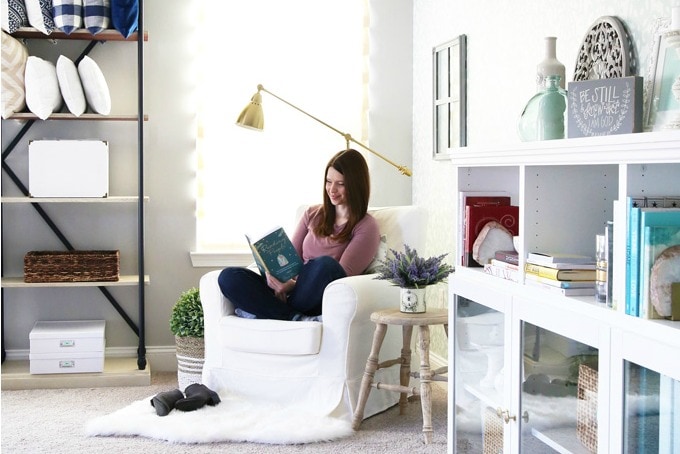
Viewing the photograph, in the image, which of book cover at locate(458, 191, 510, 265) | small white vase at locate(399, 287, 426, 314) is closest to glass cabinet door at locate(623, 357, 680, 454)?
book cover at locate(458, 191, 510, 265)

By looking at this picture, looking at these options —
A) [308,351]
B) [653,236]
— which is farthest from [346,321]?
[653,236]

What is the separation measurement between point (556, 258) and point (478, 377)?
600 millimetres

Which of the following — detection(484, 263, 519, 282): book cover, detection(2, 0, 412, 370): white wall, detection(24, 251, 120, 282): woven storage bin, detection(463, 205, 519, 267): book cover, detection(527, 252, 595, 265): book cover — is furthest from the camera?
detection(2, 0, 412, 370): white wall

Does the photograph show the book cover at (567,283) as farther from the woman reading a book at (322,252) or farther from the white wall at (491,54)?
the woman reading a book at (322,252)

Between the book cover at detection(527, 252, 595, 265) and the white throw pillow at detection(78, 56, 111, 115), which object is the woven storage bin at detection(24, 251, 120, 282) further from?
the book cover at detection(527, 252, 595, 265)

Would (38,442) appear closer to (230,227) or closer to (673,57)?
(230,227)

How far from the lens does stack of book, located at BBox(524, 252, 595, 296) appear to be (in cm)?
212

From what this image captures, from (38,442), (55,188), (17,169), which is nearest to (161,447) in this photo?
(38,442)

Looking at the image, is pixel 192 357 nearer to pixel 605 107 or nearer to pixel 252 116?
pixel 252 116

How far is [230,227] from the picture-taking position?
15.7 ft

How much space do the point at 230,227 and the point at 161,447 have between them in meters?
1.75

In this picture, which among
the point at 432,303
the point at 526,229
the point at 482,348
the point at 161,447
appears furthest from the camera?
the point at 432,303

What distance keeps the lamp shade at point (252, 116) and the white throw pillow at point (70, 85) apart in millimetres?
774

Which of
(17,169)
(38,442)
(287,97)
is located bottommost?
(38,442)
